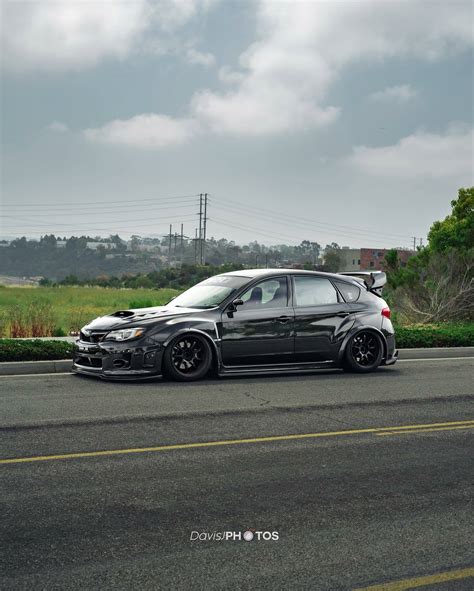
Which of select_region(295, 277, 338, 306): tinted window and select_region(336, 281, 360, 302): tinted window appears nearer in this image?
select_region(295, 277, 338, 306): tinted window

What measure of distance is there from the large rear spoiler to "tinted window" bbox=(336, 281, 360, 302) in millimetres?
454

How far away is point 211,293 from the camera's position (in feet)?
43.9

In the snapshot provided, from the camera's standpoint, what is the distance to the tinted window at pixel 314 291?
1345cm

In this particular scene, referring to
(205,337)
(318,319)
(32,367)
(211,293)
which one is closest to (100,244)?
(32,367)

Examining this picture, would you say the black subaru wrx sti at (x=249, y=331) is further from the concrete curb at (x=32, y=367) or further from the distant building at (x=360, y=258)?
the distant building at (x=360, y=258)

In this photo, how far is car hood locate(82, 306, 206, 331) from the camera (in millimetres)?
12359

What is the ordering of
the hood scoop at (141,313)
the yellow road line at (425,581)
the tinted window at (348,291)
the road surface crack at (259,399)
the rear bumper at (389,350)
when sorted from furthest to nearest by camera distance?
the rear bumper at (389,350), the tinted window at (348,291), the hood scoop at (141,313), the road surface crack at (259,399), the yellow road line at (425,581)

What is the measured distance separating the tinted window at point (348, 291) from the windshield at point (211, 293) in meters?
1.66

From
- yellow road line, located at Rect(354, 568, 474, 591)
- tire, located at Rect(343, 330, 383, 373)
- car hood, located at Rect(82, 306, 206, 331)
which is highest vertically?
car hood, located at Rect(82, 306, 206, 331)

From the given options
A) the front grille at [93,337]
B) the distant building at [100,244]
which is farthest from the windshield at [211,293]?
the distant building at [100,244]

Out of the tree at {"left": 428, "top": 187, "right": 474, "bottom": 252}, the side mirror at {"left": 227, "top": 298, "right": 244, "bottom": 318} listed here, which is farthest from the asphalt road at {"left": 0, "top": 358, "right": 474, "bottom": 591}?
the tree at {"left": 428, "top": 187, "right": 474, "bottom": 252}

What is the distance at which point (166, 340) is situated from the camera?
12227 millimetres

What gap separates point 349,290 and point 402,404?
3494 mm

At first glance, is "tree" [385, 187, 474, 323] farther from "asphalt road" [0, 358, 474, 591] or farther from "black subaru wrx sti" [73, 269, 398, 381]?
"asphalt road" [0, 358, 474, 591]
